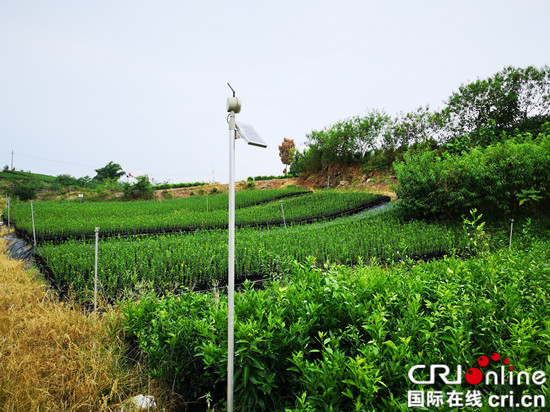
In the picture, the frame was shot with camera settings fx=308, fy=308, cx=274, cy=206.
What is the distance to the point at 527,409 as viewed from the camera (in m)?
1.63

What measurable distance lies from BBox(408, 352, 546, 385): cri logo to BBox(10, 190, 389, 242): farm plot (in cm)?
1074

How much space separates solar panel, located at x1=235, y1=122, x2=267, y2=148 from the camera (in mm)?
2148

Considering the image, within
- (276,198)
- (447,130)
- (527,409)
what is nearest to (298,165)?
(276,198)

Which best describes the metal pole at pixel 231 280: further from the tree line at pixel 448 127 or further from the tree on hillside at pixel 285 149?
the tree on hillside at pixel 285 149

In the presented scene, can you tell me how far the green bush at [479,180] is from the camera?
33.4 feet

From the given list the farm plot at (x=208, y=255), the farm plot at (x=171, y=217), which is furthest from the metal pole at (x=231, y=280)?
the farm plot at (x=171, y=217)

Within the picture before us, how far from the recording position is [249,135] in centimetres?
219

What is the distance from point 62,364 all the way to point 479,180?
39.0ft

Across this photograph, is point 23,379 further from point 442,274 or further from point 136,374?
point 442,274

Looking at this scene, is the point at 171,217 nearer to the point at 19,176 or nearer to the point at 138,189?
the point at 138,189

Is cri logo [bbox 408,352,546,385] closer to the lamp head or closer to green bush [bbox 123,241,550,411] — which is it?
green bush [bbox 123,241,550,411]


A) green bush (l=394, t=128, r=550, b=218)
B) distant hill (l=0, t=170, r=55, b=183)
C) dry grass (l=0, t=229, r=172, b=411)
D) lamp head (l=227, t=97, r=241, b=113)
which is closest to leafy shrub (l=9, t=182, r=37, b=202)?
distant hill (l=0, t=170, r=55, b=183)

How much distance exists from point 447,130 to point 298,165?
518 inches

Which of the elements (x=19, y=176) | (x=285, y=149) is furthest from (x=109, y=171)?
(x=285, y=149)
